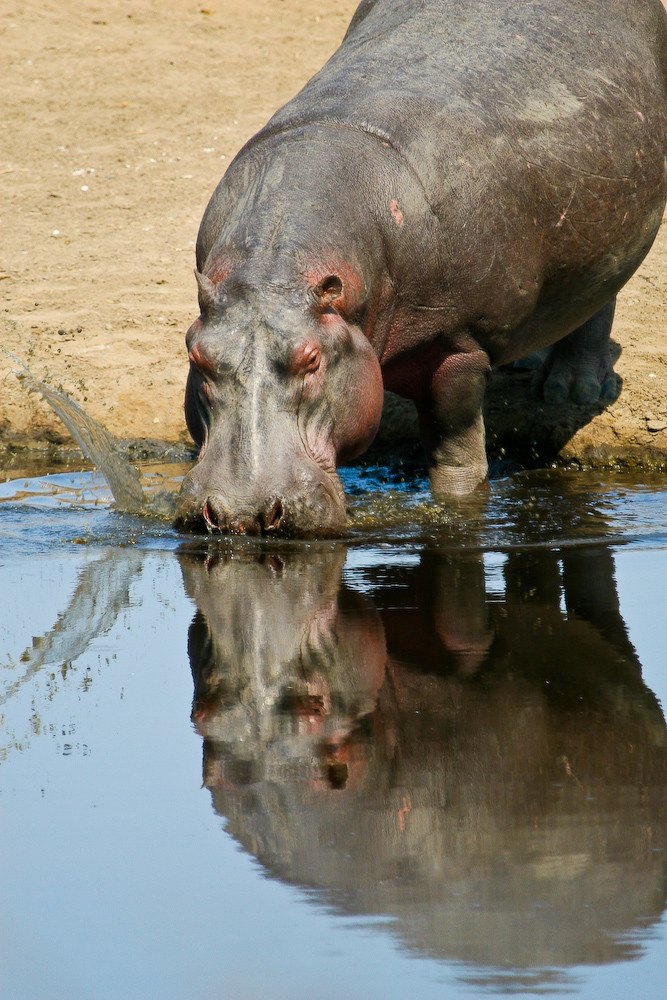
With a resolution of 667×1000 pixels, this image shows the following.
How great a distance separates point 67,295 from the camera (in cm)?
784

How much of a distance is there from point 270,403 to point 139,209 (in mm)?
5192

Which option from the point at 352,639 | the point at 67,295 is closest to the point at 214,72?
the point at 67,295

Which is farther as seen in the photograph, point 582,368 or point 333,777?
point 582,368

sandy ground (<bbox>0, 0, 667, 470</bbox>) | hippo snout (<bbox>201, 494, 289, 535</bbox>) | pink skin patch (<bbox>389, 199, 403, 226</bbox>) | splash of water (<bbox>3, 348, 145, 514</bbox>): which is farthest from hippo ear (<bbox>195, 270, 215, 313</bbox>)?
sandy ground (<bbox>0, 0, 667, 470</bbox>)

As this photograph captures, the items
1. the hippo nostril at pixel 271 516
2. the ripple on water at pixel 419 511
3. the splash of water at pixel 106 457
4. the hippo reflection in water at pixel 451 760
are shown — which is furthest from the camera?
the splash of water at pixel 106 457

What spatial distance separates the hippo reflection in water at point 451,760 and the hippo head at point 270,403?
1.61 feet

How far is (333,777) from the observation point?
94.3 inches

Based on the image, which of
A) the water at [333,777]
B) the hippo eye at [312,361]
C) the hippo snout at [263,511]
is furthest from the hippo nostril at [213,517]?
the hippo eye at [312,361]

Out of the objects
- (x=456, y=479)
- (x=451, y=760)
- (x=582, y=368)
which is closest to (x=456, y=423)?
(x=456, y=479)

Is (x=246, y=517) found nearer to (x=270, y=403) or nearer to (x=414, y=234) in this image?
(x=270, y=403)

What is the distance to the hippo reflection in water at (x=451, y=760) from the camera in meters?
1.93

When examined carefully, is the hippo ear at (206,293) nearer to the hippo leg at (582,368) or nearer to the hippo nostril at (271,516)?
the hippo nostril at (271,516)

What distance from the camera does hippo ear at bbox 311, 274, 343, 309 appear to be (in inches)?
176

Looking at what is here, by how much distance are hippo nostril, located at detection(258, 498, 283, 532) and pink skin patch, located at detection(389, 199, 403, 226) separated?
4.21 ft
